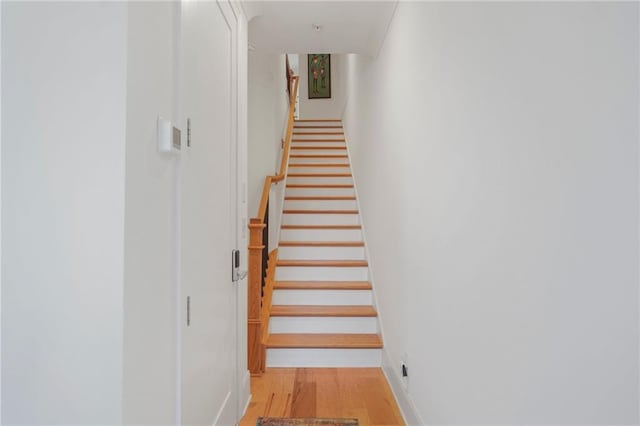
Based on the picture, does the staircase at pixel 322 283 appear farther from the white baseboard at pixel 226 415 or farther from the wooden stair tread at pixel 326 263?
the white baseboard at pixel 226 415

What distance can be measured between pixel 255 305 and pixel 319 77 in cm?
655

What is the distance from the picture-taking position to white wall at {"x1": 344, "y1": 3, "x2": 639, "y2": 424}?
0.68 m

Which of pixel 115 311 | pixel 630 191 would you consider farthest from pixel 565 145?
pixel 115 311

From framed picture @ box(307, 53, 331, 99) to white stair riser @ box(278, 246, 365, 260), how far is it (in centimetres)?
518

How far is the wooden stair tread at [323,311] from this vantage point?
10.6 feet

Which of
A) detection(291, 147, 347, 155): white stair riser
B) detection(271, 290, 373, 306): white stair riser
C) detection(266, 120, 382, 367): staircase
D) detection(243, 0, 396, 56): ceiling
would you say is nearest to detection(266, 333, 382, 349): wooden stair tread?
detection(266, 120, 382, 367): staircase

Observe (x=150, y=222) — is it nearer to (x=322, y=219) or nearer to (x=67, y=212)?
(x=67, y=212)

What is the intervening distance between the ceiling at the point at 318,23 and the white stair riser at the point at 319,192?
6.42 feet

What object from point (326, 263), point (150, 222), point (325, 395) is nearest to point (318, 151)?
point (326, 263)

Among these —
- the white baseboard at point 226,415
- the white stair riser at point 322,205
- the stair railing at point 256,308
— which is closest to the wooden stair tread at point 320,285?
the stair railing at point 256,308

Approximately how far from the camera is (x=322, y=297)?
3.51 m

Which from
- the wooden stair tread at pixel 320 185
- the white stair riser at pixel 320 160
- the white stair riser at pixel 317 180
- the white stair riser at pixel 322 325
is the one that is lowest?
the white stair riser at pixel 322 325

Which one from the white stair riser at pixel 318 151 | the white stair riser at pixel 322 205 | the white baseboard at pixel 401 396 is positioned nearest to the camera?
the white baseboard at pixel 401 396

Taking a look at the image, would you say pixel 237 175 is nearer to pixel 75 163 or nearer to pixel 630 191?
pixel 75 163
